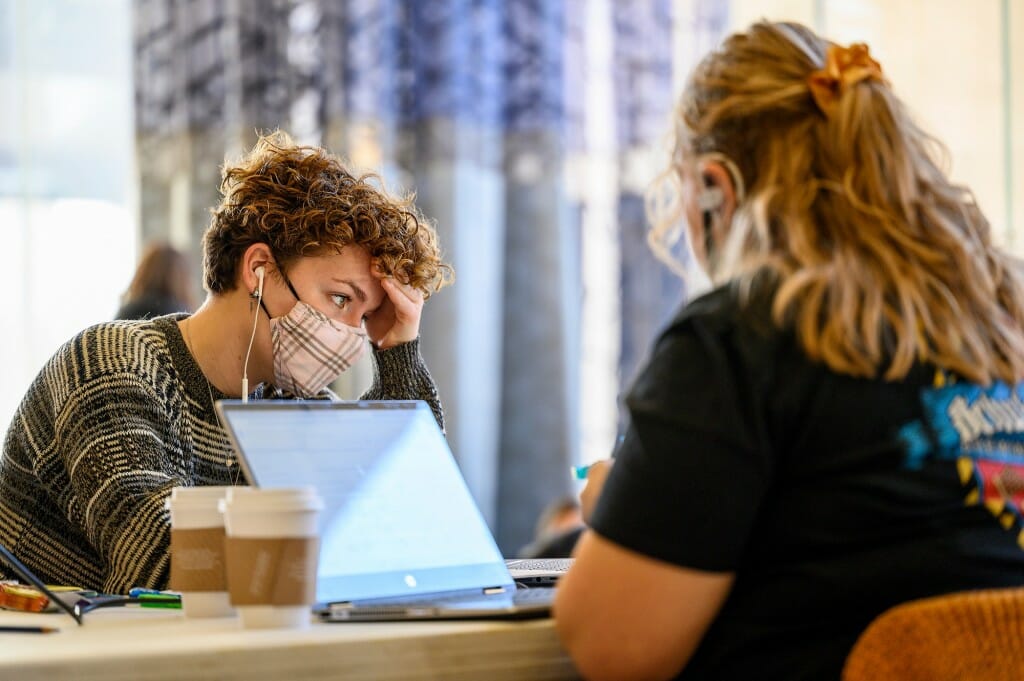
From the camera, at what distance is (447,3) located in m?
3.36

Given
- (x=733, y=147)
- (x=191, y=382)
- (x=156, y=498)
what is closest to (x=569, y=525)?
(x=191, y=382)

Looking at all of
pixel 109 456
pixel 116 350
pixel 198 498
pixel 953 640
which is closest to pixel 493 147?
pixel 116 350

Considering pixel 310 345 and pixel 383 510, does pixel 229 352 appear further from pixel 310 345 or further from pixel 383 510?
pixel 383 510

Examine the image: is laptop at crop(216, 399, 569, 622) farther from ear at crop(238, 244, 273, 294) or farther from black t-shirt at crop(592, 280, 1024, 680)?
ear at crop(238, 244, 273, 294)

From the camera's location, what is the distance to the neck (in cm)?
176

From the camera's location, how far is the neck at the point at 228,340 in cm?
176

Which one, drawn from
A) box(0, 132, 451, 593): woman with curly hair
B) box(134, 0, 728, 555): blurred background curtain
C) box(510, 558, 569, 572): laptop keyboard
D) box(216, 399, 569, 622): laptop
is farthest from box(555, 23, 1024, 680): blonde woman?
box(134, 0, 728, 555): blurred background curtain

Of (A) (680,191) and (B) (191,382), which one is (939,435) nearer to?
(A) (680,191)

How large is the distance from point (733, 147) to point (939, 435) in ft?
1.08

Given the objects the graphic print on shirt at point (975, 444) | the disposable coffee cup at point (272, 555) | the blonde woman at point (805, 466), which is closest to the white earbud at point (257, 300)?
the disposable coffee cup at point (272, 555)

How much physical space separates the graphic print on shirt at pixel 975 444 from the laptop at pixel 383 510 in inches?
14.1

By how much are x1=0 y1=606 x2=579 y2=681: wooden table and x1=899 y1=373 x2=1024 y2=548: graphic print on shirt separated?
354mm

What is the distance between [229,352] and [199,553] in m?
0.65

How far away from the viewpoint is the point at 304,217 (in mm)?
1758
